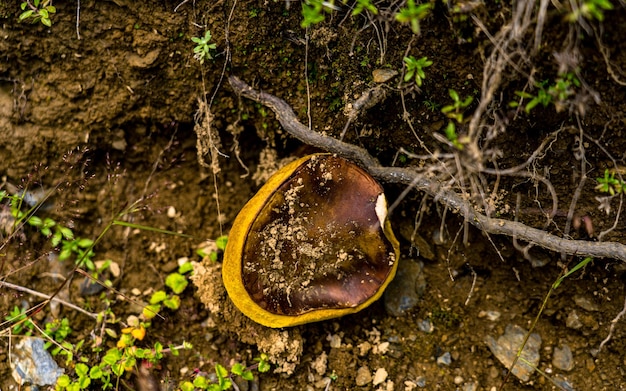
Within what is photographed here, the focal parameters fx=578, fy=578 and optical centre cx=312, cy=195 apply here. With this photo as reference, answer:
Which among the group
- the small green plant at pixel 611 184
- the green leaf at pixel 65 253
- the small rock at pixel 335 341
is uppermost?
the small green plant at pixel 611 184

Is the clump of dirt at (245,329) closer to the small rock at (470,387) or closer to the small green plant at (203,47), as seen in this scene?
the small rock at (470,387)

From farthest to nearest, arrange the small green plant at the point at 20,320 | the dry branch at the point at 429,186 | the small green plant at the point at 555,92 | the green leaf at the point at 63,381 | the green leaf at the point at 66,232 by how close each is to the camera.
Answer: the green leaf at the point at 66,232, the small green plant at the point at 20,320, the green leaf at the point at 63,381, the dry branch at the point at 429,186, the small green plant at the point at 555,92

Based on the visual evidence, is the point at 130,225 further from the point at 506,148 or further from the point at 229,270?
the point at 506,148

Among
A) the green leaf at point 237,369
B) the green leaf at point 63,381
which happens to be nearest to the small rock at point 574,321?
the green leaf at point 237,369

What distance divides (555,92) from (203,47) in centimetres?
154

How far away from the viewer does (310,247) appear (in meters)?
2.64

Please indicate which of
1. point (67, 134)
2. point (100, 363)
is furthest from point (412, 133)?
point (100, 363)

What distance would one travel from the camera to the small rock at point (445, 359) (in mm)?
2936

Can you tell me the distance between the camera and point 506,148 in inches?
101

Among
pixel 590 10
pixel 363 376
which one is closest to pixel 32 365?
pixel 363 376

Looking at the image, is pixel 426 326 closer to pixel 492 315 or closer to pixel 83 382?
pixel 492 315

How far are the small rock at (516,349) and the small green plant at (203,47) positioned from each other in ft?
6.46

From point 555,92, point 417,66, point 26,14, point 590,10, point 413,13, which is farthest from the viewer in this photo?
point 26,14

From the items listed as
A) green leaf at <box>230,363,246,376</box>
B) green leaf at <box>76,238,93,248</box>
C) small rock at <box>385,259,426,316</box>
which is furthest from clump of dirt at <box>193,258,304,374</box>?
green leaf at <box>76,238,93,248</box>
